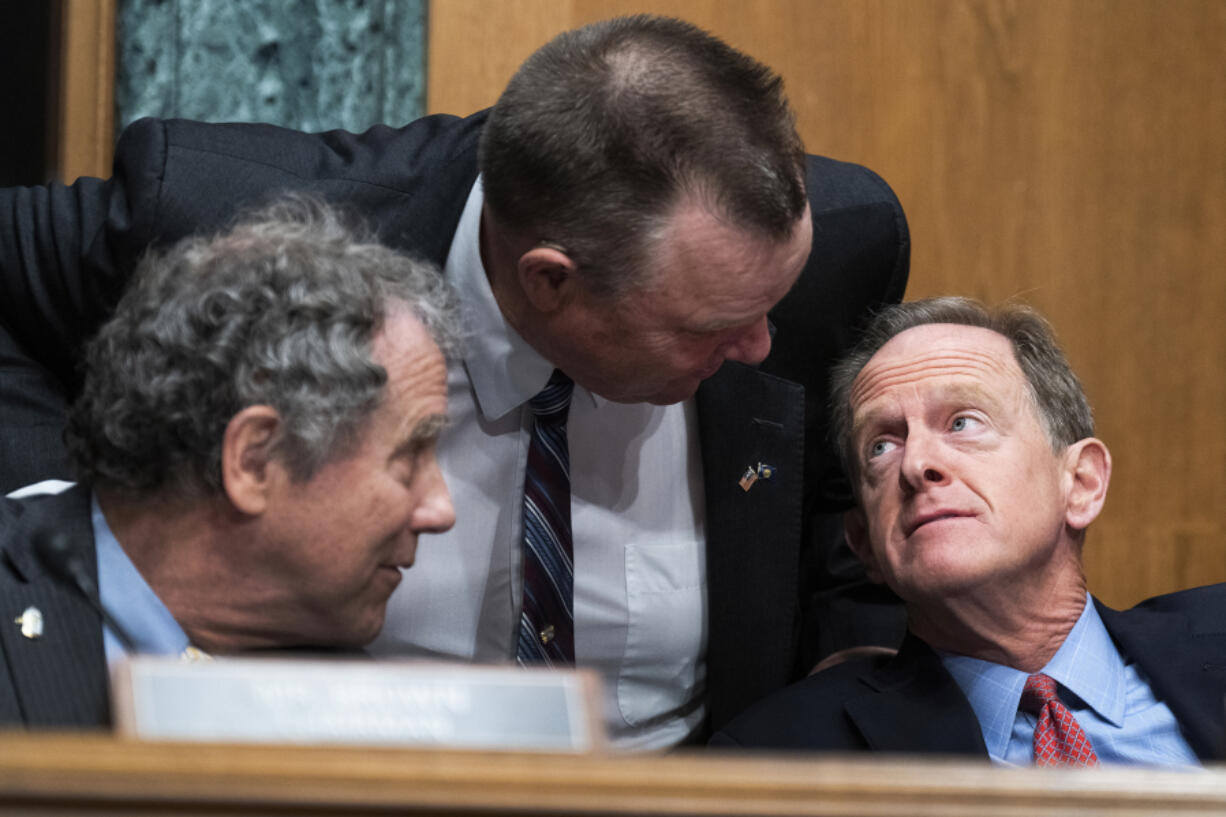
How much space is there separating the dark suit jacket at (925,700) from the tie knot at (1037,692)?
3.2 inches

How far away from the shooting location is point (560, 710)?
846mm

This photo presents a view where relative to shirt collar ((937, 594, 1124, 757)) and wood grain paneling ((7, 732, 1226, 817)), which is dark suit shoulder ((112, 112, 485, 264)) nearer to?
shirt collar ((937, 594, 1124, 757))

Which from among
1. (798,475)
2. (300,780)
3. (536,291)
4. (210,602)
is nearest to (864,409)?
(798,475)

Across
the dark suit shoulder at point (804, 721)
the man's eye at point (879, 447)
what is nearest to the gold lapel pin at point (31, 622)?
the dark suit shoulder at point (804, 721)

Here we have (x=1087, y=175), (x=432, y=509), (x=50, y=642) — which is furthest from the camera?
(x=1087, y=175)

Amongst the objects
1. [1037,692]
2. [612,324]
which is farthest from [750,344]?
[1037,692]

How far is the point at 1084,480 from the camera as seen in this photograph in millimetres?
1728

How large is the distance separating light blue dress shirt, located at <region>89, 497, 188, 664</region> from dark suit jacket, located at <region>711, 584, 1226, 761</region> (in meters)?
0.71

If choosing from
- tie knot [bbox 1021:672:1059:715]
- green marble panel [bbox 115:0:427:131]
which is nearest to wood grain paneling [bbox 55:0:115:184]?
green marble panel [bbox 115:0:427:131]

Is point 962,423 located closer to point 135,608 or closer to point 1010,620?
point 1010,620

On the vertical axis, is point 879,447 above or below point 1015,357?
below

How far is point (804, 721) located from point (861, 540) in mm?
307

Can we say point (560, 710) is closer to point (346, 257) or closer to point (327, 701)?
point (327, 701)

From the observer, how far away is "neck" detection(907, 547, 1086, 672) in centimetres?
165
